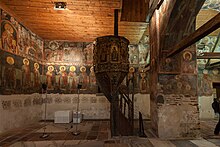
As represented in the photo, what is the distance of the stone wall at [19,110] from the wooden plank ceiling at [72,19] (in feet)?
9.32

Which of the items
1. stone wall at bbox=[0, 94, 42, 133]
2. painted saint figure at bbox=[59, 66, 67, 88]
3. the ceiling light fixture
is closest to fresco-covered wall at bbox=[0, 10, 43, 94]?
stone wall at bbox=[0, 94, 42, 133]

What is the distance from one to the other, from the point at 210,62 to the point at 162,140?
5.38 metres

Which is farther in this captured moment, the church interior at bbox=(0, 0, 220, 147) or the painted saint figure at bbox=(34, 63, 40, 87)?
the painted saint figure at bbox=(34, 63, 40, 87)

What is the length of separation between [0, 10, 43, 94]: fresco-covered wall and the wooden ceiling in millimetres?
373

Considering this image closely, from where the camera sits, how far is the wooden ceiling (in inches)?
188

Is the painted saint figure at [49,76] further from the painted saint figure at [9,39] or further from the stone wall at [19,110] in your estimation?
the painted saint figure at [9,39]

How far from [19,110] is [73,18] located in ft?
12.9

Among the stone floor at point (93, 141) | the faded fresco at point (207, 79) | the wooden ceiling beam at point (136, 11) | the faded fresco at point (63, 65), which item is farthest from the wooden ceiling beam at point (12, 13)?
the faded fresco at point (207, 79)

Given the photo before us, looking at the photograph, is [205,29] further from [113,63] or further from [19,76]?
[19,76]

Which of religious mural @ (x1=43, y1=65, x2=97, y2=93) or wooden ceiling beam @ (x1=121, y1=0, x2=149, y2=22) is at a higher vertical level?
wooden ceiling beam @ (x1=121, y1=0, x2=149, y2=22)

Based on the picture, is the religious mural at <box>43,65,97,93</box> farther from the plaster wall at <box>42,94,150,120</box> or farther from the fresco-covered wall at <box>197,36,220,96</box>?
the fresco-covered wall at <box>197,36,220,96</box>

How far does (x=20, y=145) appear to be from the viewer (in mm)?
3822

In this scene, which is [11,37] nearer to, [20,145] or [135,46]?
[20,145]

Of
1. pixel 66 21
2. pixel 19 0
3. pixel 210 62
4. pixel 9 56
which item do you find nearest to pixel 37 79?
pixel 9 56
